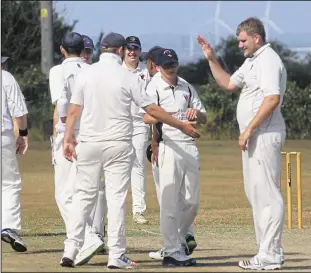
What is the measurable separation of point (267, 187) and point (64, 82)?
2.27 meters

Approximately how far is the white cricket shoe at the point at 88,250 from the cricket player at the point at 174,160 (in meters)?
0.60

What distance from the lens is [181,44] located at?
47969 mm

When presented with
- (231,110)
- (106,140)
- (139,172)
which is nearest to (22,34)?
(231,110)

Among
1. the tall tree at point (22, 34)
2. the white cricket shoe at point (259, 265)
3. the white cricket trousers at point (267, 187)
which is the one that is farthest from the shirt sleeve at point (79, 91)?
the tall tree at point (22, 34)

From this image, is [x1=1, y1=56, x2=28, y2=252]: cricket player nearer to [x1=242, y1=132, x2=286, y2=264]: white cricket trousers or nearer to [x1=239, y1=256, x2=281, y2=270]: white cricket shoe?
[x1=239, y1=256, x2=281, y2=270]: white cricket shoe

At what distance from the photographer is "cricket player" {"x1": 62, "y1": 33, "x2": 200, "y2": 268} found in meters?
9.48

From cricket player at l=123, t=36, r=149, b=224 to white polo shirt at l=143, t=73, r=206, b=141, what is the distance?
119 inches

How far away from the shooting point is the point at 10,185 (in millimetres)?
10789

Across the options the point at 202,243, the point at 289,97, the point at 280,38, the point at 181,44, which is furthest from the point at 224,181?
the point at 181,44

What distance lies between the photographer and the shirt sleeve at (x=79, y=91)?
→ 9.48 metres

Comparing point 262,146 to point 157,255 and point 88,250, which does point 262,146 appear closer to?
point 157,255

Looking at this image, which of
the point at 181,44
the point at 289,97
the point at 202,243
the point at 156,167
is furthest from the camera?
the point at 181,44

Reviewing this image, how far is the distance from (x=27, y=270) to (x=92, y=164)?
1113 millimetres

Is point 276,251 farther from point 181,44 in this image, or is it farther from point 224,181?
point 181,44
